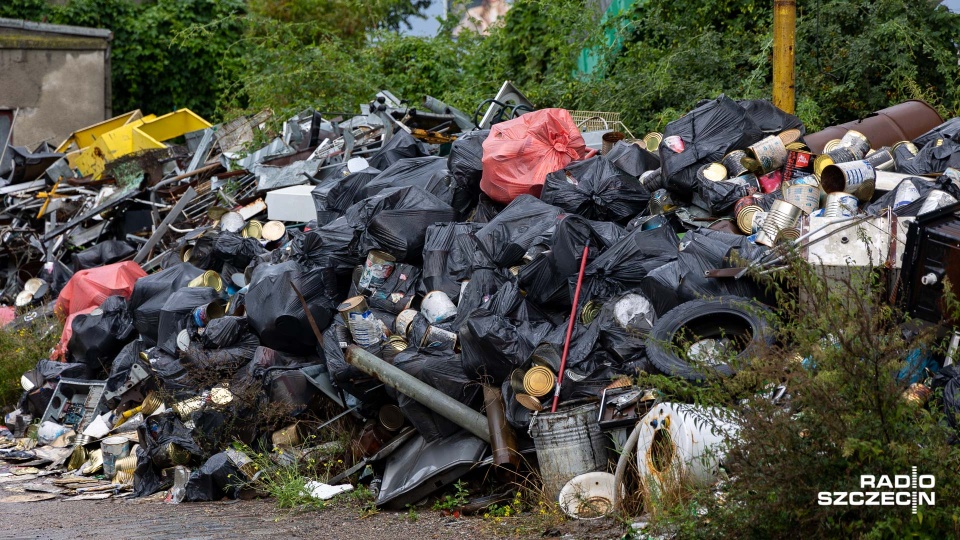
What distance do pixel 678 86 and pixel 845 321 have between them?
22.0 ft

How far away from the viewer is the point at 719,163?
6.71 m

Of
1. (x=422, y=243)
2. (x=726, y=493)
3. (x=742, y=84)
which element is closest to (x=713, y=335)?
(x=726, y=493)

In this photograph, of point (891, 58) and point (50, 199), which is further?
point (50, 199)

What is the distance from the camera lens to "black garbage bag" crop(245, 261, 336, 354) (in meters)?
6.83

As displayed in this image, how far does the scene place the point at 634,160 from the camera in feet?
23.4

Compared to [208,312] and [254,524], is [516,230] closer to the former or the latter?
[254,524]

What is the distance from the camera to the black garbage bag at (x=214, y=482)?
610 cm

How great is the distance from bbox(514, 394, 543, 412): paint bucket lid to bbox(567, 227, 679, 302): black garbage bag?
0.81 metres

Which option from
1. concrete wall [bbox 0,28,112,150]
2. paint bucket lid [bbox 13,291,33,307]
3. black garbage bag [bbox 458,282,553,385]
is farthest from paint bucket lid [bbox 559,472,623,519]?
concrete wall [bbox 0,28,112,150]

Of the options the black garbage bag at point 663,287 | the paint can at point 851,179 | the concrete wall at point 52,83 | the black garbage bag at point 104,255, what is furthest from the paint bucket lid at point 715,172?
the concrete wall at point 52,83

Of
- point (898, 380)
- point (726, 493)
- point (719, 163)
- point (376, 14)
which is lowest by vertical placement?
point (726, 493)

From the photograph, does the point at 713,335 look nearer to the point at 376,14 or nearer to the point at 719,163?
the point at 719,163

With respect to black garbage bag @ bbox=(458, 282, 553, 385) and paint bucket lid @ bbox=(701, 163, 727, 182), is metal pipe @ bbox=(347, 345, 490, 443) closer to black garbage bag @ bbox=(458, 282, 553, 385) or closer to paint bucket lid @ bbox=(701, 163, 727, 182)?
black garbage bag @ bbox=(458, 282, 553, 385)

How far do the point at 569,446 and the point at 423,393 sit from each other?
102 centimetres
